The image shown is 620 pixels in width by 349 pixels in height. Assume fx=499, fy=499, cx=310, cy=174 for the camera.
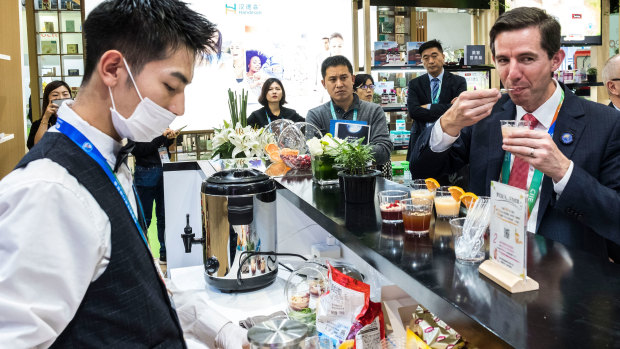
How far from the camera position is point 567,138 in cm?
209

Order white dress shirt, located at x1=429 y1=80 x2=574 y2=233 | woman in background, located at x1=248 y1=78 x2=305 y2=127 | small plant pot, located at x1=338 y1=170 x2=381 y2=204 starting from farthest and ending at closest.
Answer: woman in background, located at x1=248 y1=78 x2=305 y2=127 < white dress shirt, located at x1=429 y1=80 x2=574 y2=233 < small plant pot, located at x1=338 y1=170 x2=381 y2=204

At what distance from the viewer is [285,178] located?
276 cm

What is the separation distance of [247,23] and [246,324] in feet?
18.6

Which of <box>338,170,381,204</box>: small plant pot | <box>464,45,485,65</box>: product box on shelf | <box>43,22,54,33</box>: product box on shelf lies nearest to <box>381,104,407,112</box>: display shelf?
<box>464,45,485,65</box>: product box on shelf

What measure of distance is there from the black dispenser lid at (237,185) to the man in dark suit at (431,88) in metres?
4.03

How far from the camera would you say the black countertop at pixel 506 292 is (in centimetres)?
83

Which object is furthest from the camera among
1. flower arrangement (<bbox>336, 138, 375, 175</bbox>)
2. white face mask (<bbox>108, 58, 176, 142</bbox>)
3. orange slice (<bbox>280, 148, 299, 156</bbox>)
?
orange slice (<bbox>280, 148, 299, 156</bbox>)

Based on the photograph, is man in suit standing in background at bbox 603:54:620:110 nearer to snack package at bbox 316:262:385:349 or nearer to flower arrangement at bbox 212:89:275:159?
flower arrangement at bbox 212:89:275:159

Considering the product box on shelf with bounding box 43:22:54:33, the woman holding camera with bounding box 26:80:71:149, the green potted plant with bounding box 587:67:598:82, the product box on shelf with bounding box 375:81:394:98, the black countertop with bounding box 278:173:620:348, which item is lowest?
the black countertop with bounding box 278:173:620:348

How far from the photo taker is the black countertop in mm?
830

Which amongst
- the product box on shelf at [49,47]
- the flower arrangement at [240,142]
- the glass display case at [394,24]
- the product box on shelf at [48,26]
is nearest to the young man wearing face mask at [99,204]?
the flower arrangement at [240,142]

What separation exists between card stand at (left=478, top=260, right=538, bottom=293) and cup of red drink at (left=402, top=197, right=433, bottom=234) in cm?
34

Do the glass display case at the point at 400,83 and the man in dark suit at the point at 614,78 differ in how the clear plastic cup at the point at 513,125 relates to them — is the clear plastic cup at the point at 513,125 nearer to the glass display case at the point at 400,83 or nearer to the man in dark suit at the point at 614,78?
the man in dark suit at the point at 614,78

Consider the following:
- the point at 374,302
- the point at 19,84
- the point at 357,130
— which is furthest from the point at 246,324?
the point at 19,84
